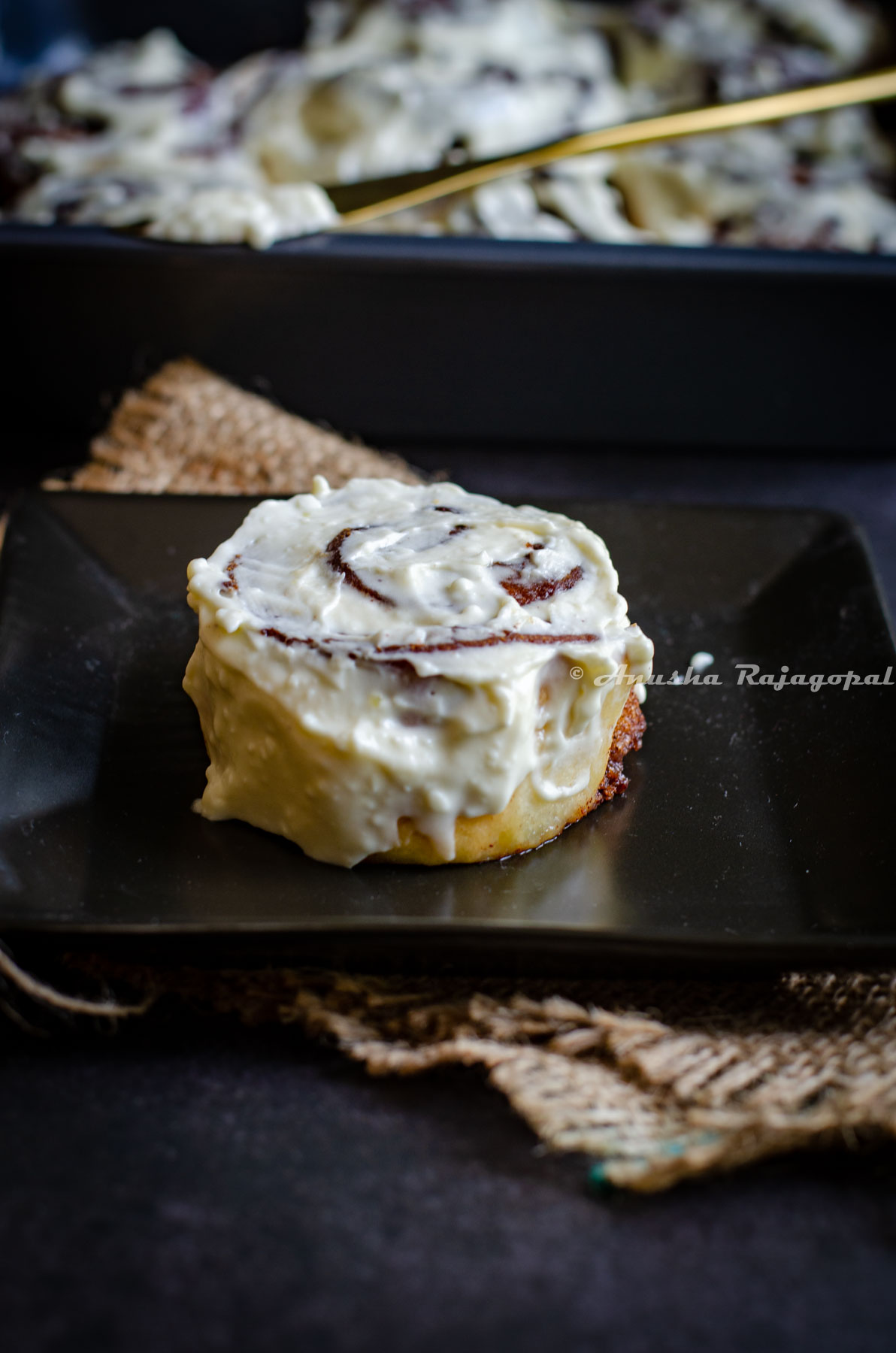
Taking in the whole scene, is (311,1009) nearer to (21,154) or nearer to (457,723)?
(457,723)

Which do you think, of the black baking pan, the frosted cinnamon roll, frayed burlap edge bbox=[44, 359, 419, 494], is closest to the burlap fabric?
the frosted cinnamon roll

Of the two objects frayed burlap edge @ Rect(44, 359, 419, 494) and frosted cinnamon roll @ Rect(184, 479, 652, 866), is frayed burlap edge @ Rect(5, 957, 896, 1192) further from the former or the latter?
frayed burlap edge @ Rect(44, 359, 419, 494)

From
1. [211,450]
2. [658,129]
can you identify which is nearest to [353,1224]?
[211,450]

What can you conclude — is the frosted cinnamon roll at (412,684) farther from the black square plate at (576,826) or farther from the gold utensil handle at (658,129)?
the gold utensil handle at (658,129)

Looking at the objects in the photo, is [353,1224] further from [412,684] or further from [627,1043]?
[412,684]

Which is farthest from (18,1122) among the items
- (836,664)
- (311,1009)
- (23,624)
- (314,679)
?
(836,664)
